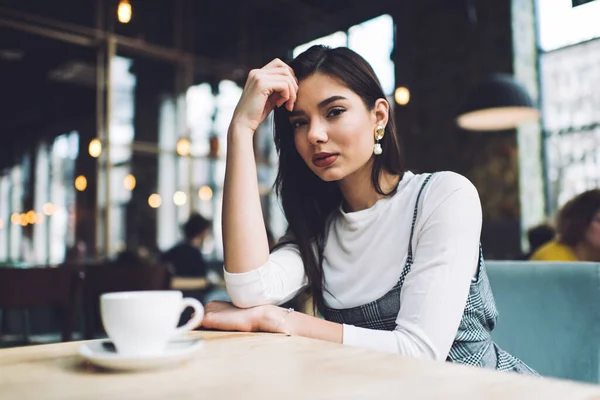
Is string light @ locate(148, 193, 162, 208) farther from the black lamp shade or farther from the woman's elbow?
the woman's elbow

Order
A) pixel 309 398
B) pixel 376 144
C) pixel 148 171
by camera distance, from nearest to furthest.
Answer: pixel 309 398 → pixel 376 144 → pixel 148 171

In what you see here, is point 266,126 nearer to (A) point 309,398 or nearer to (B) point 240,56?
(B) point 240,56

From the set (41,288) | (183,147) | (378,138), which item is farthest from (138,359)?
(183,147)

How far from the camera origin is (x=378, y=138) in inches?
57.4

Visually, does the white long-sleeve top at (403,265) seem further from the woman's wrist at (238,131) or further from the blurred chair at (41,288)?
the blurred chair at (41,288)

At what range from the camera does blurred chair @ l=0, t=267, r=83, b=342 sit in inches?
101

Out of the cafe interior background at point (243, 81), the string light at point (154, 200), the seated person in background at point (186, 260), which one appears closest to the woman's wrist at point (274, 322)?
the cafe interior background at point (243, 81)

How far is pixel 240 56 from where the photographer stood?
915 cm

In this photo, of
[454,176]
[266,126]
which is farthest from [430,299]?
[266,126]

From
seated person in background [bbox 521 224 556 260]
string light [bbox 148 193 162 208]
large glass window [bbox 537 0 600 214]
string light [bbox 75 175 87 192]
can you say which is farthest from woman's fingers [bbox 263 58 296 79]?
string light [bbox 75 175 87 192]

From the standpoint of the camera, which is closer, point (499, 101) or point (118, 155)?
point (499, 101)

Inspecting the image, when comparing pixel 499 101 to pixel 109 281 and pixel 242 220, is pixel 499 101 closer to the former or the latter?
pixel 109 281

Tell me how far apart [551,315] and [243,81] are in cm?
763

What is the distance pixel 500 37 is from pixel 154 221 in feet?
20.6
